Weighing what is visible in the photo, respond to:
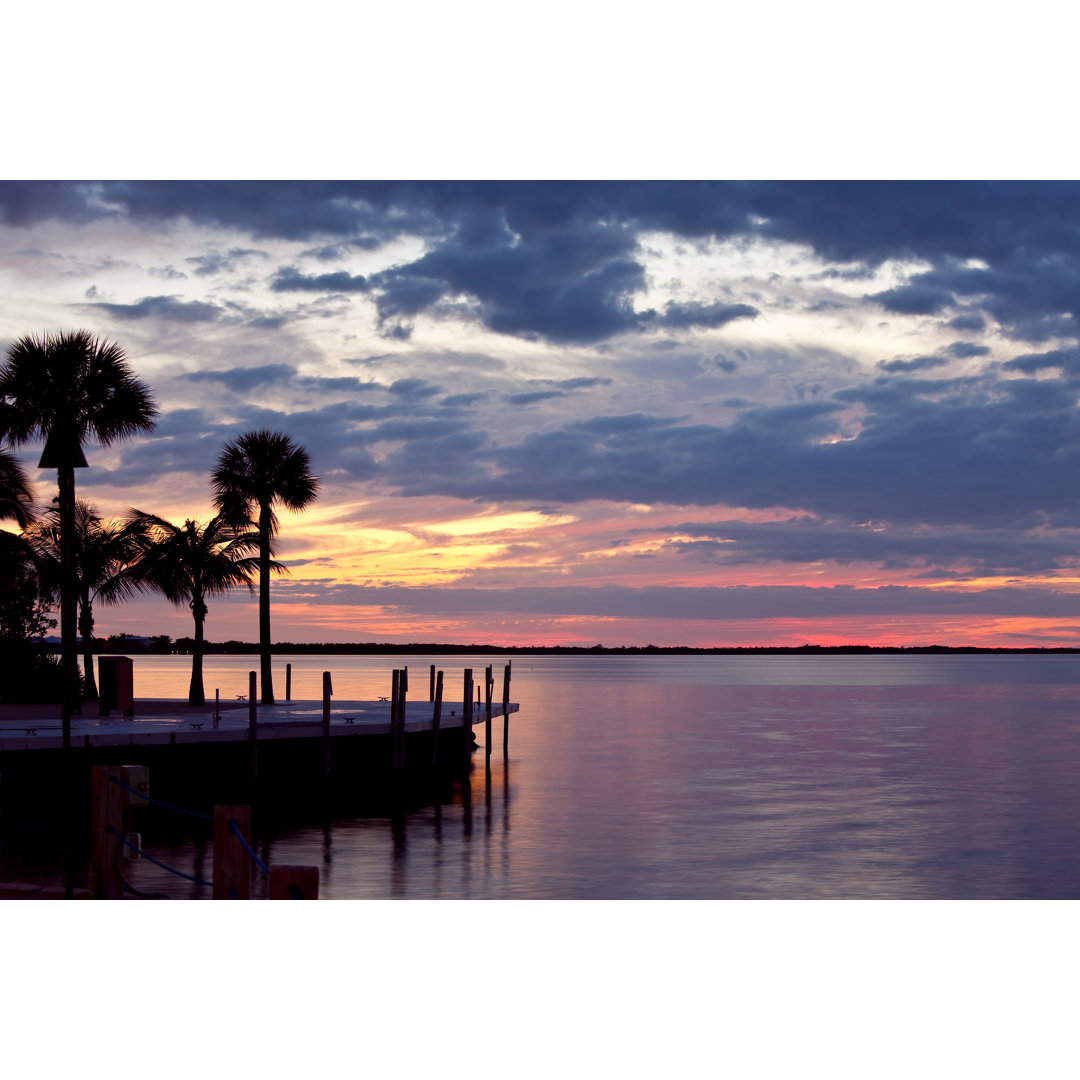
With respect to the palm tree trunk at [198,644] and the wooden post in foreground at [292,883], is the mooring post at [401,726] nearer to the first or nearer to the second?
the palm tree trunk at [198,644]

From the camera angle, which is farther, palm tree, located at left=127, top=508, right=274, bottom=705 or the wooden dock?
palm tree, located at left=127, top=508, right=274, bottom=705

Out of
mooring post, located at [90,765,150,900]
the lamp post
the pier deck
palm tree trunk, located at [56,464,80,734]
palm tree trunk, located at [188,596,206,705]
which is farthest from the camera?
palm tree trunk, located at [188,596,206,705]

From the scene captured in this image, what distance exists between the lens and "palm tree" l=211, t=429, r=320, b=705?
48.9m

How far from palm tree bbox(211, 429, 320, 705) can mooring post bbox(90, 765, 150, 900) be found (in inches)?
1296

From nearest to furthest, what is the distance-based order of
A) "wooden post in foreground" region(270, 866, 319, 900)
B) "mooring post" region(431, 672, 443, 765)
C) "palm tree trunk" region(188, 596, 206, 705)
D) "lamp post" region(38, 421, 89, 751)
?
"wooden post in foreground" region(270, 866, 319, 900), "lamp post" region(38, 421, 89, 751), "mooring post" region(431, 672, 443, 765), "palm tree trunk" region(188, 596, 206, 705)

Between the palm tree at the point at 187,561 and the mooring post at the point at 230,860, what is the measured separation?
109 ft

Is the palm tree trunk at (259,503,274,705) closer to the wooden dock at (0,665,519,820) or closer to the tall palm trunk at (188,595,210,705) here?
the tall palm trunk at (188,595,210,705)

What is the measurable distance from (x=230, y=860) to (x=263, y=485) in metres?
36.3

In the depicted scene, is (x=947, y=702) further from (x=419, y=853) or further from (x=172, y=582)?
(x=419, y=853)

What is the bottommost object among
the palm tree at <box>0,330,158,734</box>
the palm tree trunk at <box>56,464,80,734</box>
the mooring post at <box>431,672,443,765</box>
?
the mooring post at <box>431,672,443,765</box>

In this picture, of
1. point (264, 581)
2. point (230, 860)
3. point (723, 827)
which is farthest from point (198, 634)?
point (230, 860)

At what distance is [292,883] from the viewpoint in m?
11.9

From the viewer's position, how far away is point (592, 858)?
97.5 ft

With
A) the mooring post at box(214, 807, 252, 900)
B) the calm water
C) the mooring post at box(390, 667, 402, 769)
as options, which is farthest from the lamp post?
the mooring post at box(214, 807, 252, 900)
